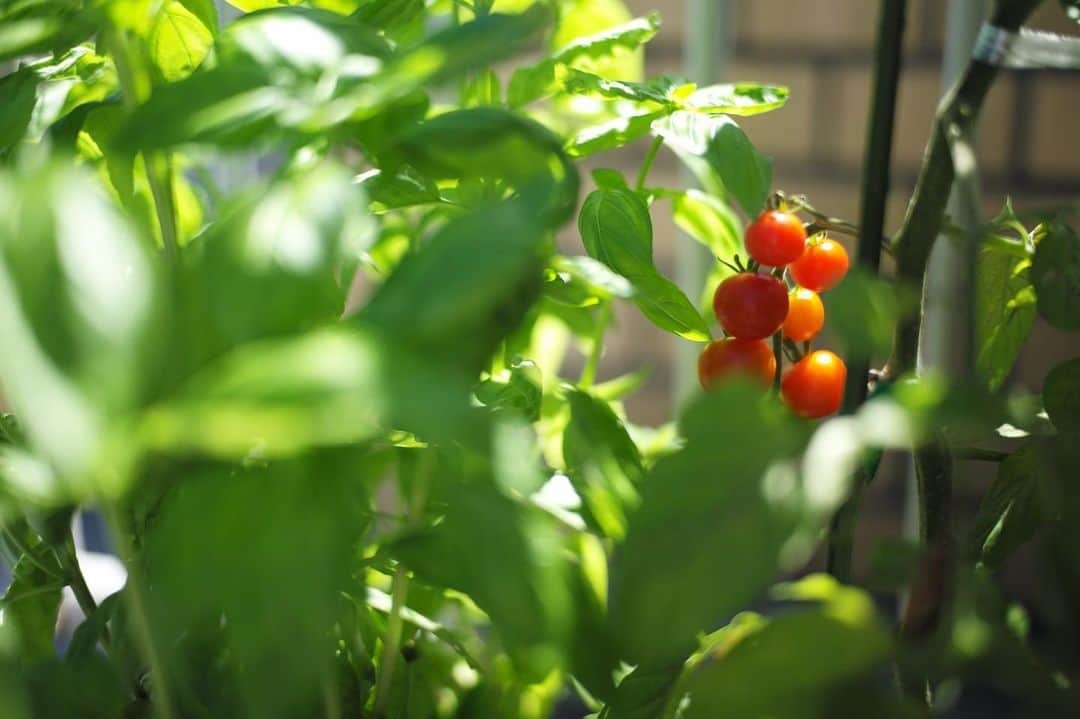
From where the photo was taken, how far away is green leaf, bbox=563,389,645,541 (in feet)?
0.95

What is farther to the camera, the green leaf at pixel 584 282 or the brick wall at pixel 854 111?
the brick wall at pixel 854 111

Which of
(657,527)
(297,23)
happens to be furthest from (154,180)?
(657,527)

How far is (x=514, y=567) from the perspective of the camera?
19 centimetres

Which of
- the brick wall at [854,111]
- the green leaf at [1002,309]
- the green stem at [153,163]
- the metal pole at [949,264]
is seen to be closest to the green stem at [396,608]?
the green stem at [153,163]

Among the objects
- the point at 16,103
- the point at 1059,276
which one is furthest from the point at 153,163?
the point at 1059,276

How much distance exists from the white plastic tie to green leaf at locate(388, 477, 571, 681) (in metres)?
0.19

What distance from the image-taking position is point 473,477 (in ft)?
0.74

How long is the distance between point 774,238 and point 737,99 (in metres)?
0.05

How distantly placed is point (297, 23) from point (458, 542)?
13cm

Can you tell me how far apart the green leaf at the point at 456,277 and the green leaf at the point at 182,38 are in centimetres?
20

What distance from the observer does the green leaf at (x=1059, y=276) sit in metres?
0.32

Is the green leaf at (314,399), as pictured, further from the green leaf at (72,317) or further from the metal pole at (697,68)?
the metal pole at (697,68)

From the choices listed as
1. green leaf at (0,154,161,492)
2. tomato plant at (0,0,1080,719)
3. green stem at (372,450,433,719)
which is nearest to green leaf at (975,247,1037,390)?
tomato plant at (0,0,1080,719)

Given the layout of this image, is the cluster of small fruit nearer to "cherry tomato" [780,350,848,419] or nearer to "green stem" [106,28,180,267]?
"cherry tomato" [780,350,848,419]
